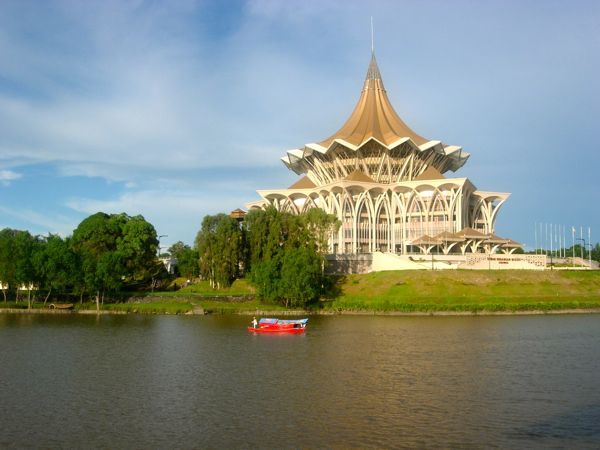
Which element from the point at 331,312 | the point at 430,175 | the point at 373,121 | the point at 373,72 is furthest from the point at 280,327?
the point at 373,72

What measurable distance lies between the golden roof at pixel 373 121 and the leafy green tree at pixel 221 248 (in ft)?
112

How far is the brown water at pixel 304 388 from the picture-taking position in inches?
712

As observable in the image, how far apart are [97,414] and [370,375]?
11.3m

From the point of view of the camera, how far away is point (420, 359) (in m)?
30.1

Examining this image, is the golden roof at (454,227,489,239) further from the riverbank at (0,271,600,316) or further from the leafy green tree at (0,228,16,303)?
the leafy green tree at (0,228,16,303)

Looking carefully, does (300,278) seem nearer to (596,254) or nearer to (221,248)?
(221,248)

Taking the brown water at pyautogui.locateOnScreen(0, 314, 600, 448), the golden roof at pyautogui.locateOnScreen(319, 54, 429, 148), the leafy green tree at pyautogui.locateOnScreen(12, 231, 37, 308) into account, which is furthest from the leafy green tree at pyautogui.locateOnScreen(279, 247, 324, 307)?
the golden roof at pyautogui.locateOnScreen(319, 54, 429, 148)

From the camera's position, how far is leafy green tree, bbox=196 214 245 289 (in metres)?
62.3

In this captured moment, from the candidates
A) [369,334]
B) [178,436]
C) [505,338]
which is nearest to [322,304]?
[369,334]

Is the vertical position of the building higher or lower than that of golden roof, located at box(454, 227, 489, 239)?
higher

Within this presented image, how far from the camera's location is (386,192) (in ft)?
294

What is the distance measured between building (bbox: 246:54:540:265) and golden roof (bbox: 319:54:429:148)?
15cm

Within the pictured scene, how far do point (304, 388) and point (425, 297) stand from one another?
33.7m

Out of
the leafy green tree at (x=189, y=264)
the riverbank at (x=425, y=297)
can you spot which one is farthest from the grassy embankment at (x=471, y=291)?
the leafy green tree at (x=189, y=264)
